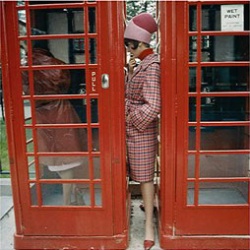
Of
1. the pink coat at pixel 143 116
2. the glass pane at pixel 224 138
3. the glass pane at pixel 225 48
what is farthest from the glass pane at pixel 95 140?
the glass pane at pixel 225 48

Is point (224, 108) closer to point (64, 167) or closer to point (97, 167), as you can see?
point (97, 167)

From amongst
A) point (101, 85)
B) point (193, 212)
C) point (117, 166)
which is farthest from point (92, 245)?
point (101, 85)

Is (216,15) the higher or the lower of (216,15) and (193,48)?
the higher

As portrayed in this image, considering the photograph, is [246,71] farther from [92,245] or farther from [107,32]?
[92,245]

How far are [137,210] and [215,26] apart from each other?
1.89 meters

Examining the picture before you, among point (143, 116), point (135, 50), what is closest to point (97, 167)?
point (143, 116)

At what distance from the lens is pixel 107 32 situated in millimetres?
2236

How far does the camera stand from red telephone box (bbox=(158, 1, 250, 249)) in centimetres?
226

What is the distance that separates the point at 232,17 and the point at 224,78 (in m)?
0.43

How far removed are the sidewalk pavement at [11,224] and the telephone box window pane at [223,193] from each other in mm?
559

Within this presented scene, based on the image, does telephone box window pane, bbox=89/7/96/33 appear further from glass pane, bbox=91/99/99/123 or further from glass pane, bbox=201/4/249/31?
glass pane, bbox=201/4/249/31

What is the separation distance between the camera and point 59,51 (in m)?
2.34

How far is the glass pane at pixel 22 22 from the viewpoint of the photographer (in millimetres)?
2299

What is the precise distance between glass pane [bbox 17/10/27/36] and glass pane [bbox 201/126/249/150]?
1.49m
